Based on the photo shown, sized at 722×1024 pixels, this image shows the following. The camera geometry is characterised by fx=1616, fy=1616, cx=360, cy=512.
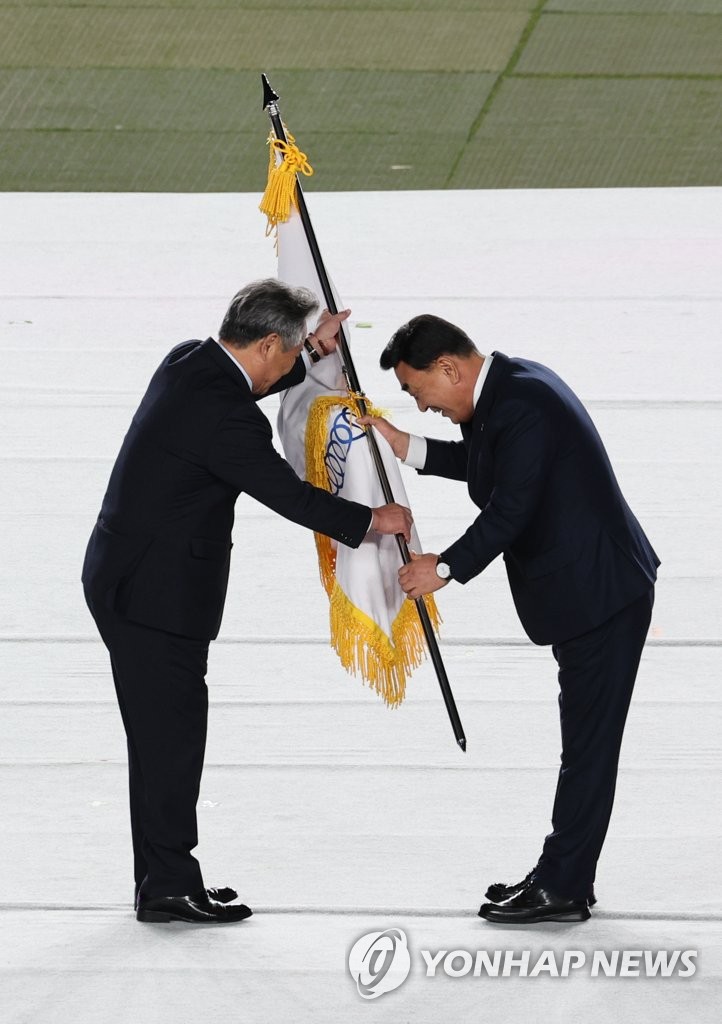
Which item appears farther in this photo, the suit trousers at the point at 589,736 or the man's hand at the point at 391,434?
the man's hand at the point at 391,434

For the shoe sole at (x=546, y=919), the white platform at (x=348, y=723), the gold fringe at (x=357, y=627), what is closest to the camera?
the white platform at (x=348, y=723)

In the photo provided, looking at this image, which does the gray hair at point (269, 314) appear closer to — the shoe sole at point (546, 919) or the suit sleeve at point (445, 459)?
the suit sleeve at point (445, 459)

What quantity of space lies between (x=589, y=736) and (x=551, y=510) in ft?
1.93

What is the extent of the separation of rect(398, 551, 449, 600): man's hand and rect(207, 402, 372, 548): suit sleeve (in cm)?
27

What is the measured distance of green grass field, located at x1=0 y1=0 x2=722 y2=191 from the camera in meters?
12.6

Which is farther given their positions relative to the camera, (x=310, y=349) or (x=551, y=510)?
(x=310, y=349)

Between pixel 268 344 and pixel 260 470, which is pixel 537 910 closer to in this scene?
pixel 260 470

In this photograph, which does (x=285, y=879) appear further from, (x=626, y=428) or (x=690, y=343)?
(x=690, y=343)

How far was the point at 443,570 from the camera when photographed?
4.20 m

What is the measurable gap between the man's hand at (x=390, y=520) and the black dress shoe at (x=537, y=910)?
100 cm

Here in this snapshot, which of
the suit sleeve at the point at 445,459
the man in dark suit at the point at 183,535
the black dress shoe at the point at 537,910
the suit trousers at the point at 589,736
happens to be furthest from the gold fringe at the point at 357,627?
the black dress shoe at the point at 537,910

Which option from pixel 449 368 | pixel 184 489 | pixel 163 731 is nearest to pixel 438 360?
pixel 449 368

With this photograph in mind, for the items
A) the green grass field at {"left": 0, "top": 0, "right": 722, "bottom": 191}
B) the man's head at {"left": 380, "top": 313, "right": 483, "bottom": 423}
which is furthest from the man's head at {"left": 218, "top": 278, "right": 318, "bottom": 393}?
the green grass field at {"left": 0, "top": 0, "right": 722, "bottom": 191}

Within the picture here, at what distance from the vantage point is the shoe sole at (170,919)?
13.6ft
